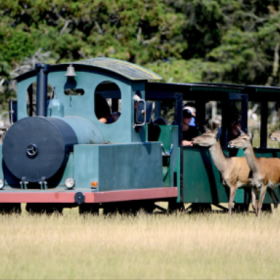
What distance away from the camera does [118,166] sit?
1226 centimetres

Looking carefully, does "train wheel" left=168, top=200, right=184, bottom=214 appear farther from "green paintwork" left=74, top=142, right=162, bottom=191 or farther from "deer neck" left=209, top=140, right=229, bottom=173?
"green paintwork" left=74, top=142, right=162, bottom=191

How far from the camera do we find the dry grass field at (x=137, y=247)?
28.3 ft

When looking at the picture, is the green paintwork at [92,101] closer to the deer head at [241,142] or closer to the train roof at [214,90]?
the train roof at [214,90]

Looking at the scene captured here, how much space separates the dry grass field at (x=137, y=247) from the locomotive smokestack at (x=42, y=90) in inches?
64.7

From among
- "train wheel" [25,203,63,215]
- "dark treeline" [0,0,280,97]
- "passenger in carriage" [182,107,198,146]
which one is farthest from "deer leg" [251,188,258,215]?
"dark treeline" [0,0,280,97]

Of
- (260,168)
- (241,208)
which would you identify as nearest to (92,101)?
(260,168)

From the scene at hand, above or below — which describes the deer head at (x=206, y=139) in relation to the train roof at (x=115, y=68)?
below

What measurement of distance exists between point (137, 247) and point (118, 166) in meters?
2.39

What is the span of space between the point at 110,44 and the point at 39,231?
25274mm

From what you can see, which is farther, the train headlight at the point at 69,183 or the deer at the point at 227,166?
the deer at the point at 227,166

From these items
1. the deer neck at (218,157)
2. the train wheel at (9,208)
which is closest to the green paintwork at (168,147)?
the deer neck at (218,157)

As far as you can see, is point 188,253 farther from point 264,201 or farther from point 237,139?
point 264,201

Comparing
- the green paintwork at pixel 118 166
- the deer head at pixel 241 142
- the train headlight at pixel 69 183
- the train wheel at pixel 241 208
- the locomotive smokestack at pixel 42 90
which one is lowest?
the train wheel at pixel 241 208

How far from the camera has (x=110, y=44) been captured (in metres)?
35.9
